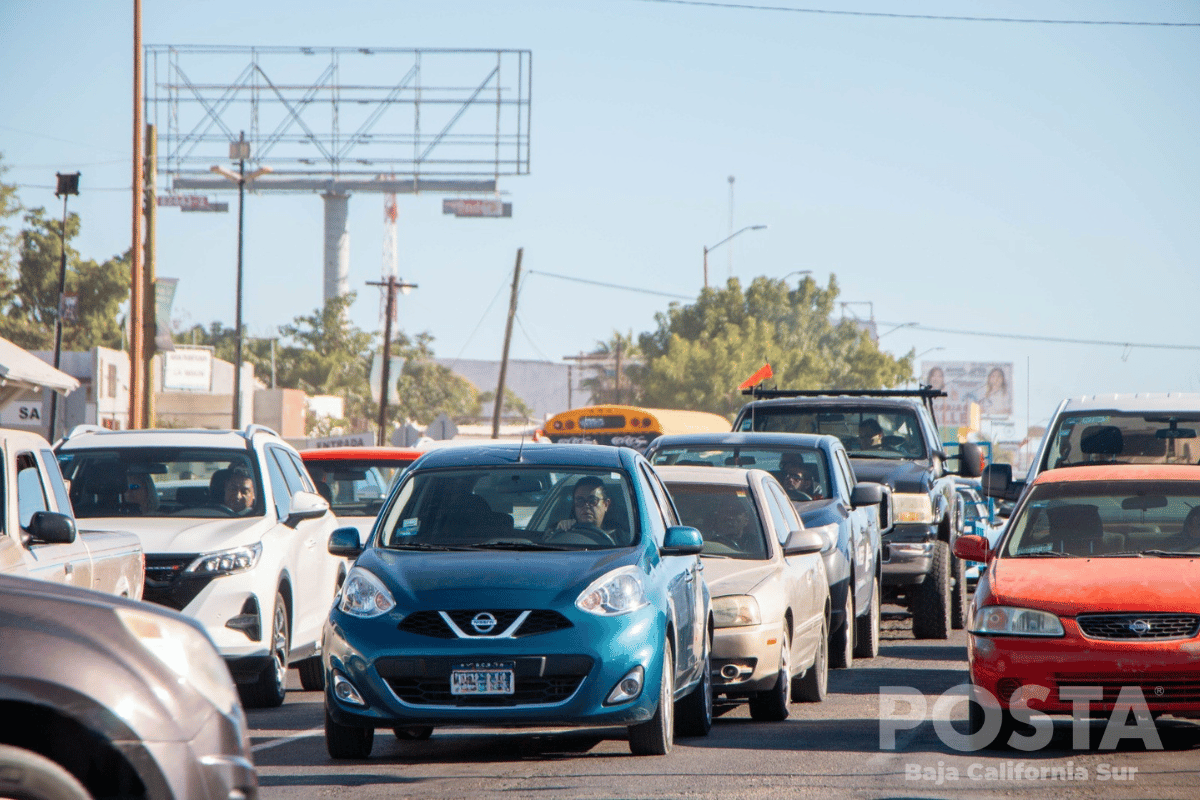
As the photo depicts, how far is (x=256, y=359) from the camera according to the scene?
109875 mm

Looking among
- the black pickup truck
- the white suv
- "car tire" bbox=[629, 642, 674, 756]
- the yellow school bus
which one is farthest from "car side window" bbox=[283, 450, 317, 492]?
the yellow school bus

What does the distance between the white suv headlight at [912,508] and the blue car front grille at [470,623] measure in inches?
377

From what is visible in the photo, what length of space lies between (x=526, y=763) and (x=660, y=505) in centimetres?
182

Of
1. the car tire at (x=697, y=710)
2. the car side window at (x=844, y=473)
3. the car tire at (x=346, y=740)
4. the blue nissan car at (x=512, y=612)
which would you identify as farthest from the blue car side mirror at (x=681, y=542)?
the car side window at (x=844, y=473)

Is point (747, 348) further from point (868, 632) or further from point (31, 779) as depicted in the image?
point (31, 779)

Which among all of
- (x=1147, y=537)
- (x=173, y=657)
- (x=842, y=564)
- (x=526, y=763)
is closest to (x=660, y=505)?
(x=526, y=763)

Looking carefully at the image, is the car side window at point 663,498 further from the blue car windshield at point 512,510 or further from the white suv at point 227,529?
the white suv at point 227,529

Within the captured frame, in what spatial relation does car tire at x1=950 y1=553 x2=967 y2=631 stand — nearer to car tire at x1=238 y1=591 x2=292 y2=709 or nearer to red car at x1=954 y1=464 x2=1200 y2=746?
red car at x1=954 y1=464 x2=1200 y2=746

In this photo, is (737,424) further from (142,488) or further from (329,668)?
(329,668)

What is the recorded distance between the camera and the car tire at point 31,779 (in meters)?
4.51

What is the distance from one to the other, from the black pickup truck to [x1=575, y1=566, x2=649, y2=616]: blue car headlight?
844 centimetres

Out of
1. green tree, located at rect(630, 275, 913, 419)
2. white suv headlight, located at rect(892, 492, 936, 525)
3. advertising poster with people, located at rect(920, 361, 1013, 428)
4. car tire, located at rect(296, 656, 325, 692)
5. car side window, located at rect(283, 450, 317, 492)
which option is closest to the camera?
car tire, located at rect(296, 656, 325, 692)

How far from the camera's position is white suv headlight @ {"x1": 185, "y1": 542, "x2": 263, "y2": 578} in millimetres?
11156

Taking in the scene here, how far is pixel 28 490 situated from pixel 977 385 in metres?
122
